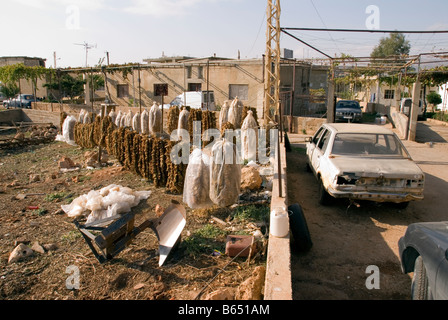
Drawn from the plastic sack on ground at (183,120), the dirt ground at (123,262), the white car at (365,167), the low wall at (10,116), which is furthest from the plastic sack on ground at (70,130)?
the white car at (365,167)

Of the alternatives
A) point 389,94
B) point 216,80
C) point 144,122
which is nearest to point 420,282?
point 144,122

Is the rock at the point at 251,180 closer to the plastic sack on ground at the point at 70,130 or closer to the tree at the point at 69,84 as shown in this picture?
the plastic sack on ground at the point at 70,130

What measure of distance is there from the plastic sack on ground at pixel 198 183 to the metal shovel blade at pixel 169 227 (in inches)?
35.2

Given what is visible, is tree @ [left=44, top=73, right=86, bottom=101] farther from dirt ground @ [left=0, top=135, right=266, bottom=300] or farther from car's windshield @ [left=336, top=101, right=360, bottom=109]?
dirt ground @ [left=0, top=135, right=266, bottom=300]

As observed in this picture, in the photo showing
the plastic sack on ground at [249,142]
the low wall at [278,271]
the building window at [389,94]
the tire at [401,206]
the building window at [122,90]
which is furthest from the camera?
the building window at [389,94]

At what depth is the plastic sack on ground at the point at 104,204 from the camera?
5.94m

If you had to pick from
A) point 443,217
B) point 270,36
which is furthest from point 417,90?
point 443,217

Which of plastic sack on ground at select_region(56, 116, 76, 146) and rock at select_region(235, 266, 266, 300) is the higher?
plastic sack on ground at select_region(56, 116, 76, 146)

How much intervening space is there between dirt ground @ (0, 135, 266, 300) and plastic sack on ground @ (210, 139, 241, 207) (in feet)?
1.29

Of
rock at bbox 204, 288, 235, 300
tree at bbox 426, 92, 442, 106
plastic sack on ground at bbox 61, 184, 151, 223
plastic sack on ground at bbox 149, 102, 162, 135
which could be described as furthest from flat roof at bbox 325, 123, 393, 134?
→ tree at bbox 426, 92, 442, 106

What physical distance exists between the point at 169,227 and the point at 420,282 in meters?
3.12

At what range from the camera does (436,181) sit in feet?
27.9

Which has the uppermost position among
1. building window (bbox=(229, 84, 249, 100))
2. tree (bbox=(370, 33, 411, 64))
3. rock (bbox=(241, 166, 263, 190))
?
tree (bbox=(370, 33, 411, 64))

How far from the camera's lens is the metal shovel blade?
445 cm
